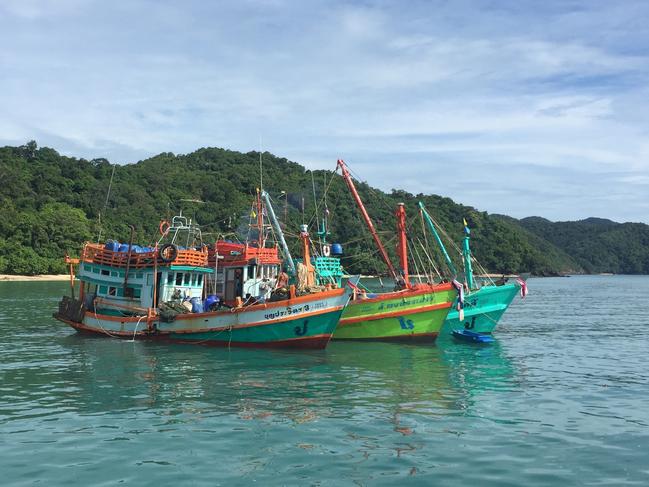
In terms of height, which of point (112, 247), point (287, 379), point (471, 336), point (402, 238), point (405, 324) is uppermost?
point (402, 238)

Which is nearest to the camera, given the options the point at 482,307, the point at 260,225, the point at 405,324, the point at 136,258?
the point at 405,324

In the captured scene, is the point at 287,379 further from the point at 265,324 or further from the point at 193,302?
the point at 193,302

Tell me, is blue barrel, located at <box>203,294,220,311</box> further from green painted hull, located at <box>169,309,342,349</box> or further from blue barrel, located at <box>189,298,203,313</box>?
green painted hull, located at <box>169,309,342,349</box>

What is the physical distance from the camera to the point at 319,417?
1609 cm

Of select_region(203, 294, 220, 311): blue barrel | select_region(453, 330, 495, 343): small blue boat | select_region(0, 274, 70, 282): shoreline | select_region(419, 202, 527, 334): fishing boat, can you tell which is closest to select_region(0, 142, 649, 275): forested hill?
select_region(0, 274, 70, 282): shoreline

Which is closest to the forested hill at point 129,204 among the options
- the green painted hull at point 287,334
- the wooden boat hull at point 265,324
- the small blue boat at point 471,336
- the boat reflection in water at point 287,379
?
the small blue boat at point 471,336

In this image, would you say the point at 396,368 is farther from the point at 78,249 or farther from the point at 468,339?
the point at 78,249

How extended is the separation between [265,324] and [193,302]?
180 inches

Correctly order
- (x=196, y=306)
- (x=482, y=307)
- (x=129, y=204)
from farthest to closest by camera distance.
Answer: (x=129, y=204) → (x=482, y=307) → (x=196, y=306)

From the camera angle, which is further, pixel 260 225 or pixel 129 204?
pixel 129 204

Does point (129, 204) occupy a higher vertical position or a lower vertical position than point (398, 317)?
higher

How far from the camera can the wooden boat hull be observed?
26.9 metres

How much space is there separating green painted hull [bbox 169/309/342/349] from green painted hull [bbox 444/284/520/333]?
34.3ft

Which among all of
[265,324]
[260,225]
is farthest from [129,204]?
[265,324]
